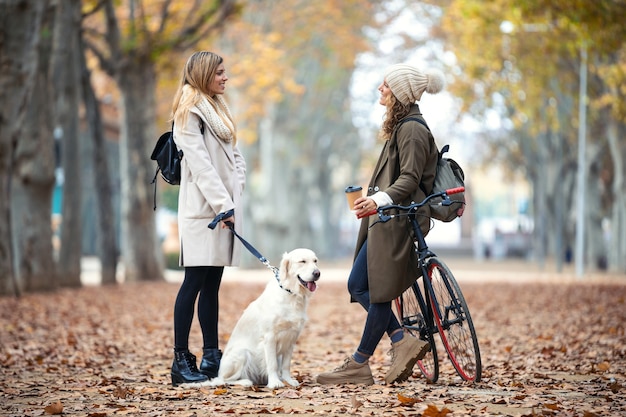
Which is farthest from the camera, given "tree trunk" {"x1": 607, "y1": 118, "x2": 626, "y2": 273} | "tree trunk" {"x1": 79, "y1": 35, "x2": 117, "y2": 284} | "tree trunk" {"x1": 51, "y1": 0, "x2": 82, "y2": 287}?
"tree trunk" {"x1": 607, "y1": 118, "x2": 626, "y2": 273}

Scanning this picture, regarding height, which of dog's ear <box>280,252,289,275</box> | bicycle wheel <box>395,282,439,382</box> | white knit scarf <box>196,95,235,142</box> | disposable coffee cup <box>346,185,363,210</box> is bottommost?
bicycle wheel <box>395,282,439,382</box>

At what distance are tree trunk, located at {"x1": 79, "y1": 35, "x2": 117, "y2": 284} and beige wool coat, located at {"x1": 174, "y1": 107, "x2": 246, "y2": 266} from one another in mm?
16808

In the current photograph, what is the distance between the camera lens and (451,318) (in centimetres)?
741

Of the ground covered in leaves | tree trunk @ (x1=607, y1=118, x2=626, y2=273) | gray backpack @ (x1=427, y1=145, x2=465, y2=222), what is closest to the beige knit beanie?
gray backpack @ (x1=427, y1=145, x2=465, y2=222)

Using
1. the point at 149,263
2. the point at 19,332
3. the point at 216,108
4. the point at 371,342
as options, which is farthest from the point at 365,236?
the point at 149,263

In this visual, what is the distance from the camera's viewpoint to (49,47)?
18922 millimetres

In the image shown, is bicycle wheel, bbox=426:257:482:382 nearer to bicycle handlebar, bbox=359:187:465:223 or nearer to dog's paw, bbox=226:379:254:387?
bicycle handlebar, bbox=359:187:465:223

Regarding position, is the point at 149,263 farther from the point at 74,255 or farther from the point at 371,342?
the point at 371,342

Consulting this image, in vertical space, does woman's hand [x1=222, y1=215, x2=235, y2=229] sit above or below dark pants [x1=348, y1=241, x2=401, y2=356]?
above

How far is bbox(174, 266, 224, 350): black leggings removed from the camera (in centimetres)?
753

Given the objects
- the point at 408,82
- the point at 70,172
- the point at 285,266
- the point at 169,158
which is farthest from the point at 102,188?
the point at 408,82

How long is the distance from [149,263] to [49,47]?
24.2 feet

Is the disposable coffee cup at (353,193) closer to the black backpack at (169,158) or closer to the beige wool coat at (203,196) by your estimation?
the beige wool coat at (203,196)

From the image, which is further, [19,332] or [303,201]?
[303,201]
